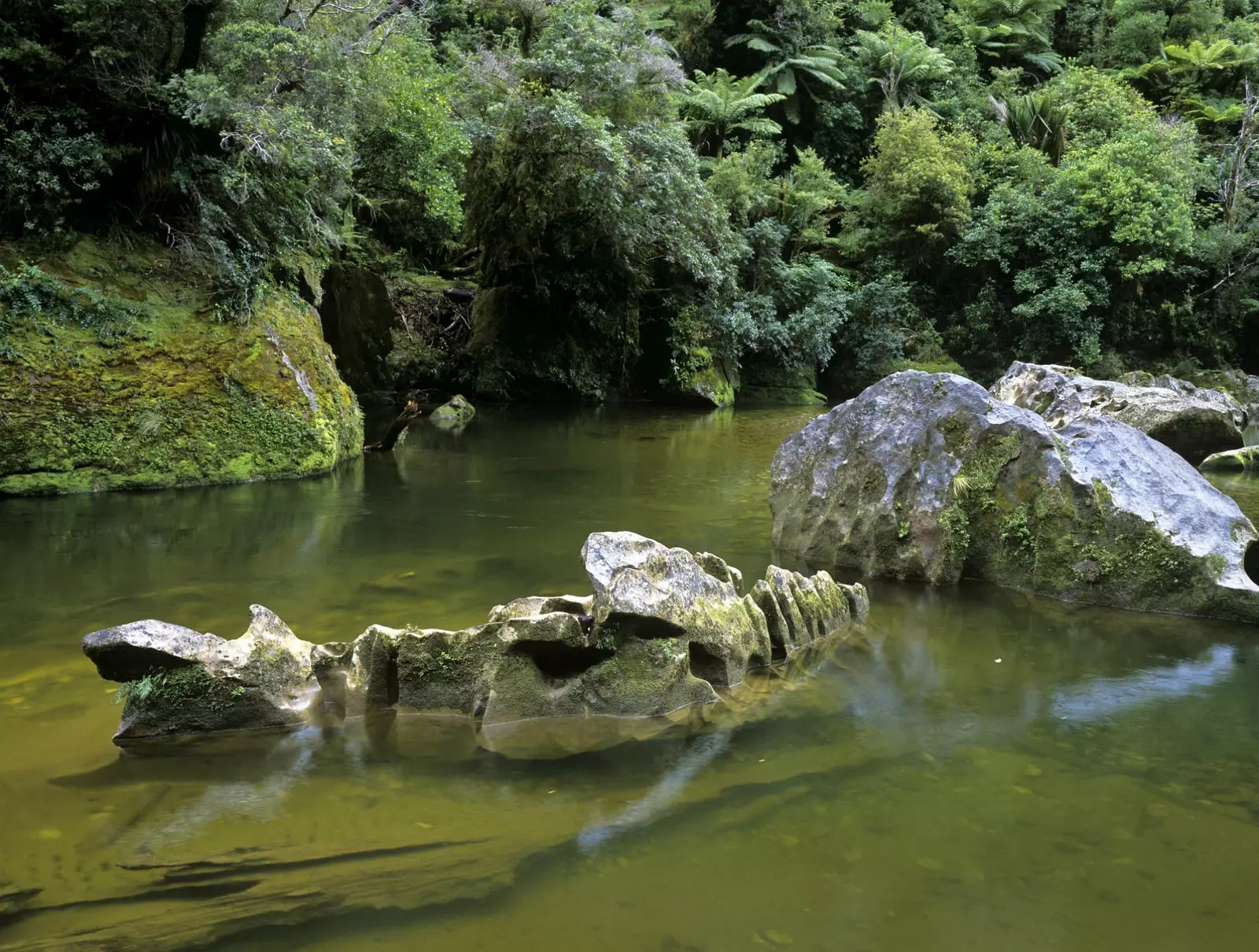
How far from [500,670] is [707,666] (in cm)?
115

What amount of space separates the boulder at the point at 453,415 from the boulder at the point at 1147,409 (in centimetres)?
914

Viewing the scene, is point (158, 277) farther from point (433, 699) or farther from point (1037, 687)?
point (1037, 687)

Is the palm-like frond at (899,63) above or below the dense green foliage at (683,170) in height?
above

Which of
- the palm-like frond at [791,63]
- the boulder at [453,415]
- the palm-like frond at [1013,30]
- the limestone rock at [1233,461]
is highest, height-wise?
the palm-like frond at [1013,30]

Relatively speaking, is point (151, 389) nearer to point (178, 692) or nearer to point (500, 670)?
point (178, 692)

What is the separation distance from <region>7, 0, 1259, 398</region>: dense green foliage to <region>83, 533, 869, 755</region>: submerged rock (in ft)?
23.7

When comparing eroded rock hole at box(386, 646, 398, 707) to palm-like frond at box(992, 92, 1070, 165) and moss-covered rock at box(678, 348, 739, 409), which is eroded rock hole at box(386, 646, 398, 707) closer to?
moss-covered rock at box(678, 348, 739, 409)

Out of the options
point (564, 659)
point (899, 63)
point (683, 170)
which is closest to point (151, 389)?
point (564, 659)

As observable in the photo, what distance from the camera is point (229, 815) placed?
3.29 metres

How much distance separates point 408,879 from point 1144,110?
28613mm

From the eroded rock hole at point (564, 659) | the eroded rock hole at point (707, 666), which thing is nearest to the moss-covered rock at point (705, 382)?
the eroded rock hole at point (707, 666)

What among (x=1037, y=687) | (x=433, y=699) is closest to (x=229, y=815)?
(x=433, y=699)

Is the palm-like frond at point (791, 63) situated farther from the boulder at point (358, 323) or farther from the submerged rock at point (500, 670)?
the submerged rock at point (500, 670)

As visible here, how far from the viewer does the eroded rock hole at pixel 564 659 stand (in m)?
4.39
